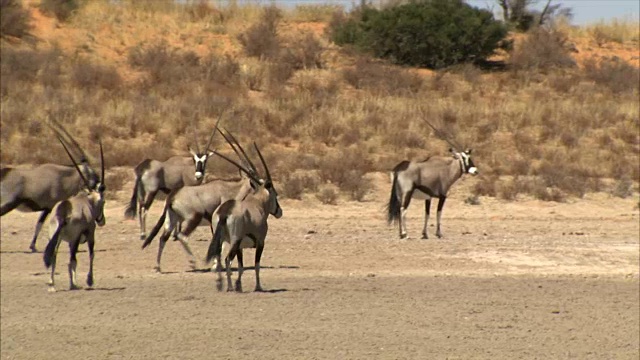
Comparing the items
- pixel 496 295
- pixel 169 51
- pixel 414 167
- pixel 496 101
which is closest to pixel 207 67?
pixel 169 51

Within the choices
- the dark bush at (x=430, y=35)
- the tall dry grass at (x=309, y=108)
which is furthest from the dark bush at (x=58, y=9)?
the dark bush at (x=430, y=35)

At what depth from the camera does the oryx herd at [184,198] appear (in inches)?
496

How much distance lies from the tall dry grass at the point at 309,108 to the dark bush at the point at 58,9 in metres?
0.61

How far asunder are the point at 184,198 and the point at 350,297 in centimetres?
255

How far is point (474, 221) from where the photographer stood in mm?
21922

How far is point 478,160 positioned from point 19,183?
1310 centimetres

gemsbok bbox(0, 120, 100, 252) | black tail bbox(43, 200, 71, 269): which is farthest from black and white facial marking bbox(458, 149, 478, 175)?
black tail bbox(43, 200, 71, 269)

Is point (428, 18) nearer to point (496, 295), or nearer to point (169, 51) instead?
point (169, 51)

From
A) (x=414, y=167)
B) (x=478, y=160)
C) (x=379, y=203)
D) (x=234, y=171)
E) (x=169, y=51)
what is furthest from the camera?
(x=169, y=51)

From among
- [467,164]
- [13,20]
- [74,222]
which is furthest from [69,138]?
[13,20]

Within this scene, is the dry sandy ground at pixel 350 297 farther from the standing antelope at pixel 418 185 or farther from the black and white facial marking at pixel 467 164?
the black and white facial marking at pixel 467 164

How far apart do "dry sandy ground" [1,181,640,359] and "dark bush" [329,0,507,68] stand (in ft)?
58.5

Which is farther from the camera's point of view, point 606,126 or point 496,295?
point 606,126

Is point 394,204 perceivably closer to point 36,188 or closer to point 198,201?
point 198,201
